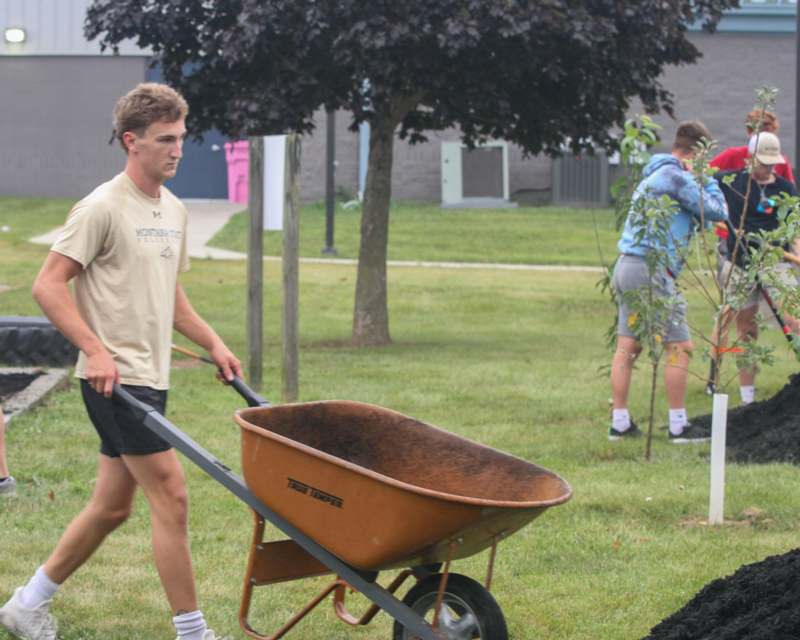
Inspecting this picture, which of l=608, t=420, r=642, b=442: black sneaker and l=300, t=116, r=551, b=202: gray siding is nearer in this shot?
l=608, t=420, r=642, b=442: black sneaker

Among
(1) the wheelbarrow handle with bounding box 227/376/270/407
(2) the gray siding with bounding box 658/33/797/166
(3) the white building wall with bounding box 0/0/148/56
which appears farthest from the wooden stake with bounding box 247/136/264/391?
(3) the white building wall with bounding box 0/0/148/56

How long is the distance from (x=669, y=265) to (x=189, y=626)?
395 centimetres

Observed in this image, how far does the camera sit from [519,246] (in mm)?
23938

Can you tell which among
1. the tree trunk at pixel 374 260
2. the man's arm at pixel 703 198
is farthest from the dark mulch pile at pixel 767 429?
the tree trunk at pixel 374 260

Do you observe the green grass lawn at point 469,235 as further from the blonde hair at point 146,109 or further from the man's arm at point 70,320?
the man's arm at point 70,320

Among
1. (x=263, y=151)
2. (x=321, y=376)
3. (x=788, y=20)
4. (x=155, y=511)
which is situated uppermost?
(x=788, y=20)

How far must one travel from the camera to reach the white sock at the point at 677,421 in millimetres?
8797

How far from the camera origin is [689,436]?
29.1 feet

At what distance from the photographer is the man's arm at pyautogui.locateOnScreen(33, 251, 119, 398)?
453 centimetres

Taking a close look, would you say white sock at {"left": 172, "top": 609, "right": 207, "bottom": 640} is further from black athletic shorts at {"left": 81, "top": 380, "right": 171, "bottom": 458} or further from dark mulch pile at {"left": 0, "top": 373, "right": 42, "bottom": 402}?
dark mulch pile at {"left": 0, "top": 373, "right": 42, "bottom": 402}

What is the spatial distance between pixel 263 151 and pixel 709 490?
499 centimetres

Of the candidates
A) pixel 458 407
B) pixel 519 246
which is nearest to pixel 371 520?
pixel 458 407

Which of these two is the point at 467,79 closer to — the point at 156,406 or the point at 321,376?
the point at 321,376

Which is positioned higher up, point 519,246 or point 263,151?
point 263,151
